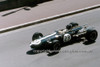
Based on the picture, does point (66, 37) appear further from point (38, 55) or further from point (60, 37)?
point (38, 55)

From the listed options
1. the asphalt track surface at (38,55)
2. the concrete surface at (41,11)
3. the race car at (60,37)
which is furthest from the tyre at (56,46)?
the concrete surface at (41,11)

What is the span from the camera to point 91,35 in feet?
30.6

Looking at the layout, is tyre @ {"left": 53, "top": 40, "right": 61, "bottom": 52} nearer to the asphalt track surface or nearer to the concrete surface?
the asphalt track surface

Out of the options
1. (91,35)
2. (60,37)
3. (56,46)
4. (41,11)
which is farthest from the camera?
(41,11)

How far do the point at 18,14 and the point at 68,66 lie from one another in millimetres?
6228

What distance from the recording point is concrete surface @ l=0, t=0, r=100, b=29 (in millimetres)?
12297

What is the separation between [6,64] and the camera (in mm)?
8297

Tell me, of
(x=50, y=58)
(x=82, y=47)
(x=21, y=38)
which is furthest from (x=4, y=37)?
(x=82, y=47)

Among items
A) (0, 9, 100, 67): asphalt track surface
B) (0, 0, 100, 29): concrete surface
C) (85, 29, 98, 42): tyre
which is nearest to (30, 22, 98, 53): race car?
(85, 29, 98, 42): tyre

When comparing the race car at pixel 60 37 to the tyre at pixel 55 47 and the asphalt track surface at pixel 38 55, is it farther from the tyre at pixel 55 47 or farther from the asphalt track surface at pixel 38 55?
the asphalt track surface at pixel 38 55

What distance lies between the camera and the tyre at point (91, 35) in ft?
30.5

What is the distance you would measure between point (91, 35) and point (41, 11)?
4908 millimetres

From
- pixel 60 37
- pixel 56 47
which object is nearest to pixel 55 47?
pixel 56 47

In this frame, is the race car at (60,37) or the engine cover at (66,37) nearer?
the race car at (60,37)
